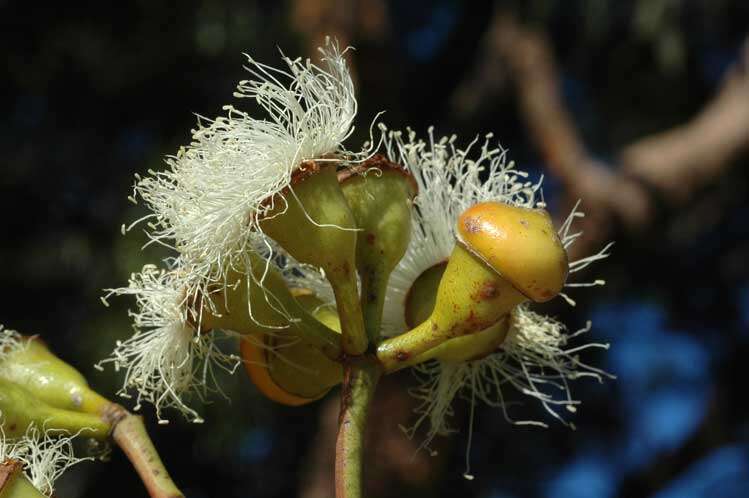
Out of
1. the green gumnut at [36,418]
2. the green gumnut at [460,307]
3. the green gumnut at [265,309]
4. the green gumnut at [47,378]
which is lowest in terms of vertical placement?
the green gumnut at [36,418]

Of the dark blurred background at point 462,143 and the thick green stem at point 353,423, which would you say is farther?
the dark blurred background at point 462,143

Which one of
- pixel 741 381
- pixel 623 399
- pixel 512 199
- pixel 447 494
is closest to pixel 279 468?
pixel 447 494

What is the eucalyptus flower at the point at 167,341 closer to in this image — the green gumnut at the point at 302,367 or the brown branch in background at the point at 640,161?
the green gumnut at the point at 302,367

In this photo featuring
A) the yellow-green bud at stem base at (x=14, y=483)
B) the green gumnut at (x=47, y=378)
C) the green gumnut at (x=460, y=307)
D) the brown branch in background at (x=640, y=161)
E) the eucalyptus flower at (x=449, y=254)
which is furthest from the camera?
the brown branch in background at (x=640, y=161)

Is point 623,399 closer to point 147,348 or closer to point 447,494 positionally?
point 447,494

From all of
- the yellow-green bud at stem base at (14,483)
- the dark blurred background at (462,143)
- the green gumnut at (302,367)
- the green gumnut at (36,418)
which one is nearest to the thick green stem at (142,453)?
the green gumnut at (36,418)

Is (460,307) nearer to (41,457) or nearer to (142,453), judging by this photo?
(142,453)

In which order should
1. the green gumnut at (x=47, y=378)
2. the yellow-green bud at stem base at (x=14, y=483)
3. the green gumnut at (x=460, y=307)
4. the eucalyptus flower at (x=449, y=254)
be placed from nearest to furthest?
the yellow-green bud at stem base at (x=14, y=483), the green gumnut at (x=460, y=307), the green gumnut at (x=47, y=378), the eucalyptus flower at (x=449, y=254)
